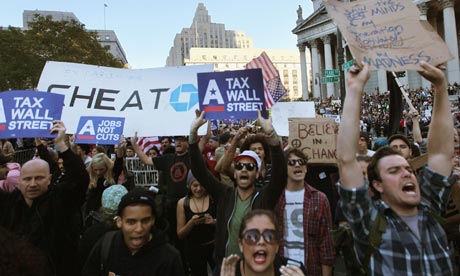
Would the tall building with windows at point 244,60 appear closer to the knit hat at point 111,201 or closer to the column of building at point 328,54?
the column of building at point 328,54

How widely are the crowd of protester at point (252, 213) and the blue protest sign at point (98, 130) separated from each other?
1.67 ft

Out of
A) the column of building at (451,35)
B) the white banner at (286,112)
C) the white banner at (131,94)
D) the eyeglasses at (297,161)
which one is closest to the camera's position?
the eyeglasses at (297,161)

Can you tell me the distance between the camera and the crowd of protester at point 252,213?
232cm

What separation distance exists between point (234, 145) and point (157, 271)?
2.03 metres

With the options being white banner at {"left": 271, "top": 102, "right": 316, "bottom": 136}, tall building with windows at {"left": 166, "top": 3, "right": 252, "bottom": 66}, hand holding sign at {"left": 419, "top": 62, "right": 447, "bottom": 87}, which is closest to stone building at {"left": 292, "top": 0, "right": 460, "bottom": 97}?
white banner at {"left": 271, "top": 102, "right": 316, "bottom": 136}

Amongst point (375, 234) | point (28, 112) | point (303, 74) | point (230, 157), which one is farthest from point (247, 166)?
point (303, 74)

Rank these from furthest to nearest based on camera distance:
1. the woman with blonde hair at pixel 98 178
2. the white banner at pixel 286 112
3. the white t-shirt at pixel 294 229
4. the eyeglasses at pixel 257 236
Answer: the white banner at pixel 286 112 → the woman with blonde hair at pixel 98 178 → the white t-shirt at pixel 294 229 → the eyeglasses at pixel 257 236

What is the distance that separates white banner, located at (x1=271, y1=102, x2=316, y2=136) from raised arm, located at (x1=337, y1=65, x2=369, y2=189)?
224 inches

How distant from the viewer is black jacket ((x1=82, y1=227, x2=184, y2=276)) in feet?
8.66

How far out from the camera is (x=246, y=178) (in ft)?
11.6

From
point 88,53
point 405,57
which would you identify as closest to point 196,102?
point 405,57

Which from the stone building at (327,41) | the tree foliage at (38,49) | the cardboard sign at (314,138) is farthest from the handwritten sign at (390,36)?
the stone building at (327,41)

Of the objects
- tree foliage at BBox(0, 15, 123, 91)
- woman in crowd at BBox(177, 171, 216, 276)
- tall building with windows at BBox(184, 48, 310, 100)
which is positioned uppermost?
tall building with windows at BBox(184, 48, 310, 100)

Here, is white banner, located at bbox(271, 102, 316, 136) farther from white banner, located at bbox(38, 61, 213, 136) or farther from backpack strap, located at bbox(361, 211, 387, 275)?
backpack strap, located at bbox(361, 211, 387, 275)
